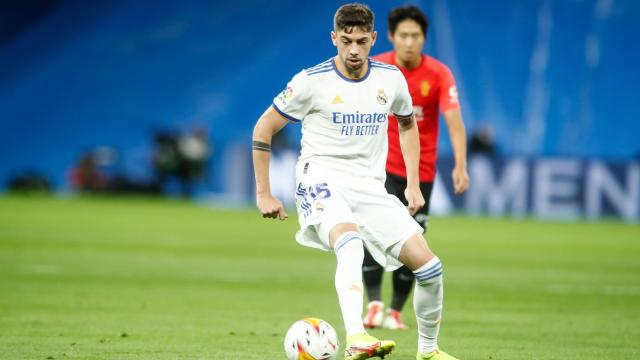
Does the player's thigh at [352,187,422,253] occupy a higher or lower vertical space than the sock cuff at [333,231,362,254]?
higher

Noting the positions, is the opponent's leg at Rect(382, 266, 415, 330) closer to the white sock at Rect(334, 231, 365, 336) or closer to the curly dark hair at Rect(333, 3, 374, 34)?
the white sock at Rect(334, 231, 365, 336)

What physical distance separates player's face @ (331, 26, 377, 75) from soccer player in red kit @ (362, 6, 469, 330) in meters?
2.63

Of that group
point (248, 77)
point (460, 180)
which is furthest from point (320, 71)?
point (248, 77)

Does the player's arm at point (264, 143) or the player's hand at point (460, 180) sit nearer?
the player's arm at point (264, 143)

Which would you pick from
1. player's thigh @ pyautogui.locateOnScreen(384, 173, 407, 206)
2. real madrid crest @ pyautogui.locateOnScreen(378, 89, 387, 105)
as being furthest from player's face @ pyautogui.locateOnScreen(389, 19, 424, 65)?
real madrid crest @ pyautogui.locateOnScreen(378, 89, 387, 105)

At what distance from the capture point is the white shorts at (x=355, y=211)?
295 inches

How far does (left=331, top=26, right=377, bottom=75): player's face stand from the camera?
744 centimetres

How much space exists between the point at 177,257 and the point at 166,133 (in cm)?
1918

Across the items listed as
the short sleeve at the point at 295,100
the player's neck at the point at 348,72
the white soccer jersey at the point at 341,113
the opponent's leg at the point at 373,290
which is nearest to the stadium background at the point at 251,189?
the opponent's leg at the point at 373,290

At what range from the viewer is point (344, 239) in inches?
288

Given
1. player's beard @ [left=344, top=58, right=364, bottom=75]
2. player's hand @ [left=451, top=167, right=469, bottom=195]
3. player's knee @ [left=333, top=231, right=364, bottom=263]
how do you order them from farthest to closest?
player's hand @ [left=451, top=167, right=469, bottom=195]
player's beard @ [left=344, top=58, right=364, bottom=75]
player's knee @ [left=333, top=231, right=364, bottom=263]

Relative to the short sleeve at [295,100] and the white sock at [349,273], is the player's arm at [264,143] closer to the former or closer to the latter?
the short sleeve at [295,100]

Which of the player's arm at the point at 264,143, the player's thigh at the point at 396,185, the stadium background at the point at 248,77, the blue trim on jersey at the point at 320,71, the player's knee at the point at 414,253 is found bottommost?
the player's knee at the point at 414,253

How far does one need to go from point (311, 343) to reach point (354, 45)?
1821 mm
